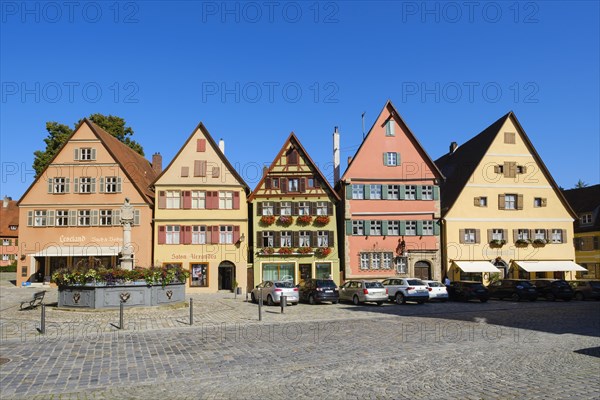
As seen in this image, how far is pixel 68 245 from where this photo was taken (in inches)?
1603

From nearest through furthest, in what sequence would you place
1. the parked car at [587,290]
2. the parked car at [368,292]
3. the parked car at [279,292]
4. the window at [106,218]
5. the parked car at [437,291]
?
the parked car at [279,292], the parked car at [368,292], the parked car at [437,291], the parked car at [587,290], the window at [106,218]

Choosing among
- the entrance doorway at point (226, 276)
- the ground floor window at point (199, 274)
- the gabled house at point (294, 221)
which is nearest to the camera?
the ground floor window at point (199, 274)

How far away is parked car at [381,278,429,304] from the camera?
29766 millimetres

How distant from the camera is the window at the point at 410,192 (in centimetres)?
4216

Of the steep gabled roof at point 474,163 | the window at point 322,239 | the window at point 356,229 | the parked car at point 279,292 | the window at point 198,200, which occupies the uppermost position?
the steep gabled roof at point 474,163

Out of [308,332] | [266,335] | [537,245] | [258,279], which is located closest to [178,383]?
[266,335]

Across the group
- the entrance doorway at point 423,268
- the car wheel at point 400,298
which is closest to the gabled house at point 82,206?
the car wheel at point 400,298

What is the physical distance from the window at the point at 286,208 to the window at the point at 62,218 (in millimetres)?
16786

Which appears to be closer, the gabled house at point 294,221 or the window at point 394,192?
the gabled house at point 294,221

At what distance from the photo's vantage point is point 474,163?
42.6 metres

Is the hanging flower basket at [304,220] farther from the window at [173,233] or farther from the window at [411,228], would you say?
the window at [173,233]

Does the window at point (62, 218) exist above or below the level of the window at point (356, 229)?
above

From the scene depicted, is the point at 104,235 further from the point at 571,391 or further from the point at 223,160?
the point at 571,391

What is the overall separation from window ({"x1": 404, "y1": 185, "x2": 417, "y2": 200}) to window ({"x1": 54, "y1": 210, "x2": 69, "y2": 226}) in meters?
26.7
